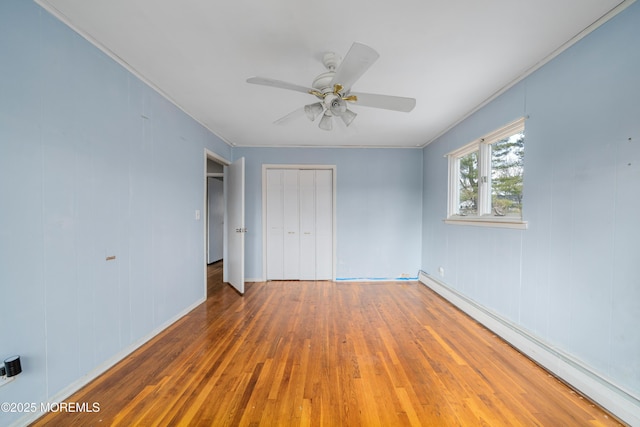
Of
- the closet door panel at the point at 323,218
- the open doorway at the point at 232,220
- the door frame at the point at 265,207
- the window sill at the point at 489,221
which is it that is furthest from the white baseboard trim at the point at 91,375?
the window sill at the point at 489,221

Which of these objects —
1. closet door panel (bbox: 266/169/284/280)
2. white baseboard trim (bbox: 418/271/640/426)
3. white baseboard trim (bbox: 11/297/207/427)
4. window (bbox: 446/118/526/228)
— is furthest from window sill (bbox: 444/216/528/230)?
white baseboard trim (bbox: 11/297/207/427)

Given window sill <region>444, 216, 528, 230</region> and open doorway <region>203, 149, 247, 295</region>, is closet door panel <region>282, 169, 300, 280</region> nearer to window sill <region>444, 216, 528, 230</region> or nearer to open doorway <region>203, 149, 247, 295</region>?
open doorway <region>203, 149, 247, 295</region>

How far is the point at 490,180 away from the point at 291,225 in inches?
115

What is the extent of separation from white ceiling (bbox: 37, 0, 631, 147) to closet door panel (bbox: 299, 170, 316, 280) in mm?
1720

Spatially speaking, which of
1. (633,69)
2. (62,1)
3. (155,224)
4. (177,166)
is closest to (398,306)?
(633,69)

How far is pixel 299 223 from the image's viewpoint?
160 inches

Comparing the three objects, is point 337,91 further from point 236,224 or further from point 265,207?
point 265,207

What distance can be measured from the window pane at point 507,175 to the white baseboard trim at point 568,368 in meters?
1.05

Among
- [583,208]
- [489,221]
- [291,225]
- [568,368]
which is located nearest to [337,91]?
[583,208]

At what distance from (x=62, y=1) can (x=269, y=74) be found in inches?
48.5

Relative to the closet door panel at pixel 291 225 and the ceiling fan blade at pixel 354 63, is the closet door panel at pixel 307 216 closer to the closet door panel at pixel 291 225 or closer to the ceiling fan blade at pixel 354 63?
the closet door panel at pixel 291 225

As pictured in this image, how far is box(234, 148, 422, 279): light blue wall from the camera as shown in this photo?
4035 mm

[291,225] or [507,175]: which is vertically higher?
[507,175]

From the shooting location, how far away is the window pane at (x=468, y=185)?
2.76m
